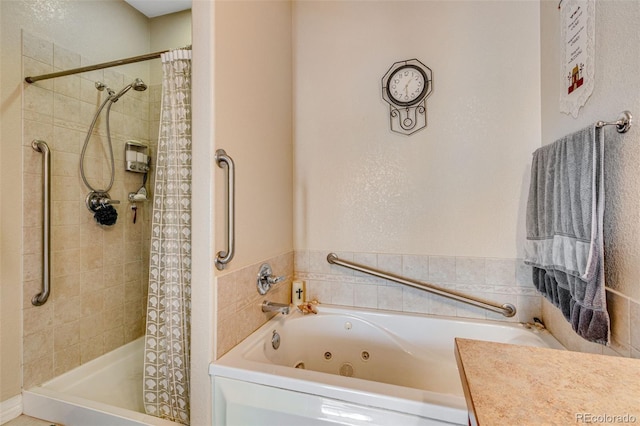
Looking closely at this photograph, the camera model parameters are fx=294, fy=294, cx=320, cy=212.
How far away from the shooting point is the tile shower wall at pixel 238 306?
4.06 ft

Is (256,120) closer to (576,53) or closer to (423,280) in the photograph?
(423,280)

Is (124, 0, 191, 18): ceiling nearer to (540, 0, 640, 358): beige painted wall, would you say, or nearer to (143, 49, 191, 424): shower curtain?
(143, 49, 191, 424): shower curtain

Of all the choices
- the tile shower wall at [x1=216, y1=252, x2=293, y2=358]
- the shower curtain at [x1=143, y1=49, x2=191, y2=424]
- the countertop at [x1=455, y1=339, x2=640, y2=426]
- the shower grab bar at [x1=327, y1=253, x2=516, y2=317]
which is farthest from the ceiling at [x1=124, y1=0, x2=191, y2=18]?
the countertop at [x1=455, y1=339, x2=640, y2=426]

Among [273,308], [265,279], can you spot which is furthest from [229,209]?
[273,308]

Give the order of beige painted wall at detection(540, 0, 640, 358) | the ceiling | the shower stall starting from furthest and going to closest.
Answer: the ceiling < the shower stall < beige painted wall at detection(540, 0, 640, 358)

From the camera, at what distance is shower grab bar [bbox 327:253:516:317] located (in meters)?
1.62

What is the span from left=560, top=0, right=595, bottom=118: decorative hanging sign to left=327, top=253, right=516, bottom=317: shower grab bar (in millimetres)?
1009

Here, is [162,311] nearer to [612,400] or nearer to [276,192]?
[276,192]

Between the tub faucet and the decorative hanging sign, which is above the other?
the decorative hanging sign

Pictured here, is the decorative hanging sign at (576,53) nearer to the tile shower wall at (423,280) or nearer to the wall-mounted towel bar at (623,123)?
the wall-mounted towel bar at (623,123)

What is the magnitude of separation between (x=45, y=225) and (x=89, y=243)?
0.31m

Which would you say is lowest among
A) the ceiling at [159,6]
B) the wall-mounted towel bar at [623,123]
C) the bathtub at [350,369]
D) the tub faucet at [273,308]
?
the bathtub at [350,369]

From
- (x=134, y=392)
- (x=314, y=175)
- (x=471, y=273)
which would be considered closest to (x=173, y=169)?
(x=314, y=175)

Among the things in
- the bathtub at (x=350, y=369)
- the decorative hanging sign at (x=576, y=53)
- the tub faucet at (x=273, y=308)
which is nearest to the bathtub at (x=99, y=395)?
the bathtub at (x=350, y=369)
